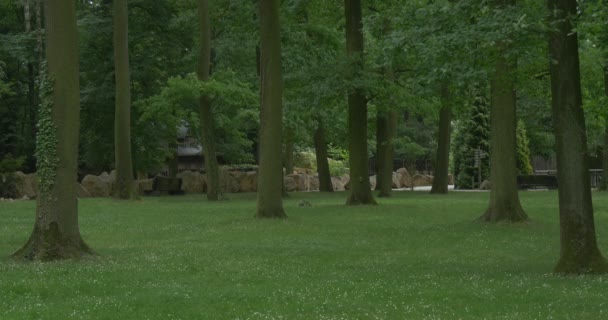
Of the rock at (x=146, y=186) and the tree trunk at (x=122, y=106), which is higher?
the tree trunk at (x=122, y=106)

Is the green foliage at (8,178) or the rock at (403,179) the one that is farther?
the rock at (403,179)

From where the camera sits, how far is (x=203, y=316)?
868 cm

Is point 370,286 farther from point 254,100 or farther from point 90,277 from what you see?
point 254,100

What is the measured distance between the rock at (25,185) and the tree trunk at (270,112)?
1493 cm

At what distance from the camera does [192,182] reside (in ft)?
139

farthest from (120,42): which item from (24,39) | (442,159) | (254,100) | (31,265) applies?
(31,265)

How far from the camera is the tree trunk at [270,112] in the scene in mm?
21016

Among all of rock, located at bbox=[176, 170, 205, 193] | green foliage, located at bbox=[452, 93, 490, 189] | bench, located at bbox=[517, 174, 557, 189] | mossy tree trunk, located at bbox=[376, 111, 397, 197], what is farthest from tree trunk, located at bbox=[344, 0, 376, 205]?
green foliage, located at bbox=[452, 93, 490, 189]

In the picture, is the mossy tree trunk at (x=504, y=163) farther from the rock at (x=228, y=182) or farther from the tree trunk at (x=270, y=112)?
the rock at (x=228, y=182)

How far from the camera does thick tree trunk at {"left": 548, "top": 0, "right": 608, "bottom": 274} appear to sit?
1126 centimetres

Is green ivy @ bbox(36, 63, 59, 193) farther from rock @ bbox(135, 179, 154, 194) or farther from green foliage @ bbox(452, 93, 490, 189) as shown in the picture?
green foliage @ bbox(452, 93, 490, 189)

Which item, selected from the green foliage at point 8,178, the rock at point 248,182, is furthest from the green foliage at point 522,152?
the green foliage at point 8,178

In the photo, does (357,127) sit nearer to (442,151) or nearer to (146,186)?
(442,151)

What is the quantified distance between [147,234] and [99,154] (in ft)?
68.1
